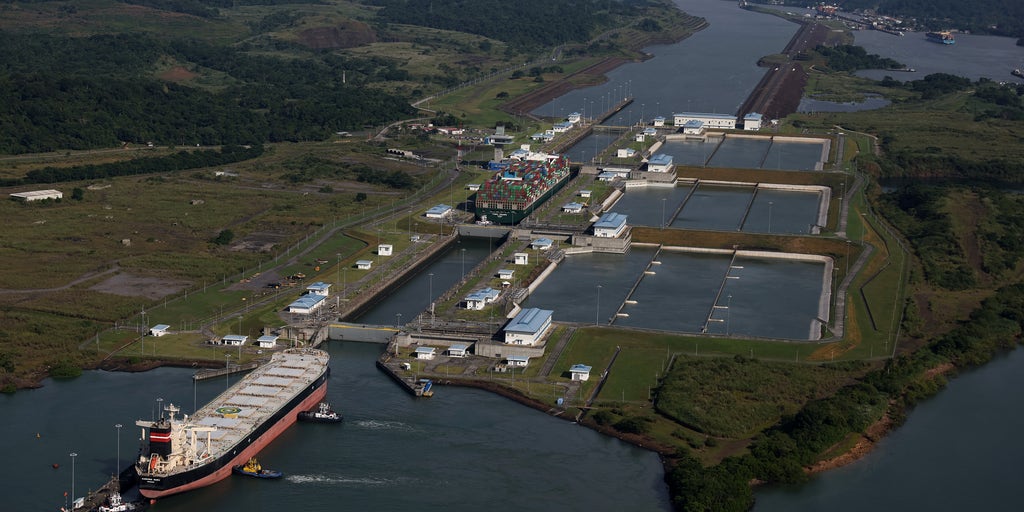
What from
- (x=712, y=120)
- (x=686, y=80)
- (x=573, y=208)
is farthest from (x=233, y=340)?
(x=686, y=80)

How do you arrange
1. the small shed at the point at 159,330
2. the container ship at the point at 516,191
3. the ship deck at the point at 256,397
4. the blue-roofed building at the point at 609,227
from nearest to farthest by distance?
the ship deck at the point at 256,397 → the small shed at the point at 159,330 → the blue-roofed building at the point at 609,227 → the container ship at the point at 516,191

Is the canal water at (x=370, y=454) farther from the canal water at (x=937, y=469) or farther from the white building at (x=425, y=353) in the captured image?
the canal water at (x=937, y=469)

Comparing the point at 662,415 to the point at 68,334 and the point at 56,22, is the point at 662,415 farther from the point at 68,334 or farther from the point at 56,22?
the point at 56,22

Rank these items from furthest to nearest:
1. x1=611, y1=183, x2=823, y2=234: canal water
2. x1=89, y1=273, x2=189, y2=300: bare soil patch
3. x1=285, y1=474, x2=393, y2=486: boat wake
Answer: x1=611, y1=183, x2=823, y2=234: canal water → x1=89, y1=273, x2=189, y2=300: bare soil patch → x1=285, y1=474, x2=393, y2=486: boat wake

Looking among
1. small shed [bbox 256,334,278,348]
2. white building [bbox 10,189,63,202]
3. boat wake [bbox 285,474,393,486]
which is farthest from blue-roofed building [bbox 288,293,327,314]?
white building [bbox 10,189,63,202]

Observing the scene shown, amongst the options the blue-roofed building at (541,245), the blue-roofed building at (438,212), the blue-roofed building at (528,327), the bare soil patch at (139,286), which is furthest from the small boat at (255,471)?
the blue-roofed building at (438,212)

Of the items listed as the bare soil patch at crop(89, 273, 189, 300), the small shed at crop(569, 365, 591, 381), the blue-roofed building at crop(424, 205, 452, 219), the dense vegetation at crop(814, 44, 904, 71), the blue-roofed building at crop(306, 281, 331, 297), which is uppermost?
the dense vegetation at crop(814, 44, 904, 71)

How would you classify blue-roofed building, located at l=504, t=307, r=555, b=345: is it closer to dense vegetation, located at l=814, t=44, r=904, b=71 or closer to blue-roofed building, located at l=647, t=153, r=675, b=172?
blue-roofed building, located at l=647, t=153, r=675, b=172

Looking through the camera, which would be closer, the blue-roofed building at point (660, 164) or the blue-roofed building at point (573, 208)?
the blue-roofed building at point (573, 208)
